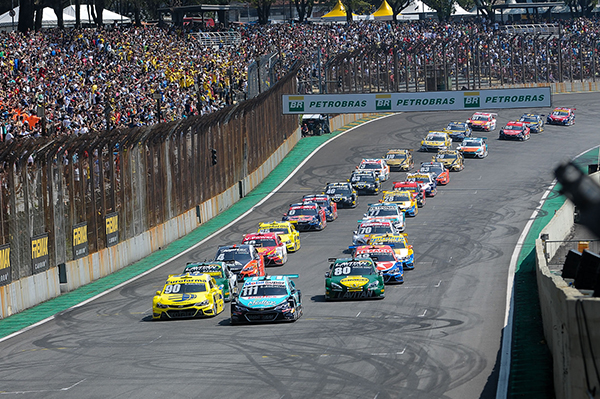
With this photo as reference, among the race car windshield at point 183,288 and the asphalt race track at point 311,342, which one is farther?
the race car windshield at point 183,288

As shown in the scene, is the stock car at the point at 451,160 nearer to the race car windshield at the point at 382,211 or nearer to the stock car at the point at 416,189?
the stock car at the point at 416,189

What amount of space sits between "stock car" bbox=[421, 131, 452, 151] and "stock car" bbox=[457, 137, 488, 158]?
1.36m

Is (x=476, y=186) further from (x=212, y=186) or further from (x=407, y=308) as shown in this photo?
(x=407, y=308)

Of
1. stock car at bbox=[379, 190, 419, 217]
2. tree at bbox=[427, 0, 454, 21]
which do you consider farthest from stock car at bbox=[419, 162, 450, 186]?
tree at bbox=[427, 0, 454, 21]

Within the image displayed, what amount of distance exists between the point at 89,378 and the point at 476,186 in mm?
38119

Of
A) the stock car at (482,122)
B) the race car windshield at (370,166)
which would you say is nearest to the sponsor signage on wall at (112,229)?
the race car windshield at (370,166)

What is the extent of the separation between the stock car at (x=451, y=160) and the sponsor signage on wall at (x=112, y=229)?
2716cm

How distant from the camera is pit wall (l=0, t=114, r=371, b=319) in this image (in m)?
26.8

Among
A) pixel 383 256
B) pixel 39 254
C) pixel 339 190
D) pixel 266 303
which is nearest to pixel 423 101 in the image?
pixel 339 190

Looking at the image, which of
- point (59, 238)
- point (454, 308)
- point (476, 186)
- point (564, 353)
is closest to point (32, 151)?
point (59, 238)

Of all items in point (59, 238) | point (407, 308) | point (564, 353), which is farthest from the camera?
point (59, 238)

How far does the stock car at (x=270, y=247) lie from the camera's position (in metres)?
33.6

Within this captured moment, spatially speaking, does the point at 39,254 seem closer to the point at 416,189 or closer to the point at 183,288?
the point at 183,288

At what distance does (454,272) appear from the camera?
106 feet
